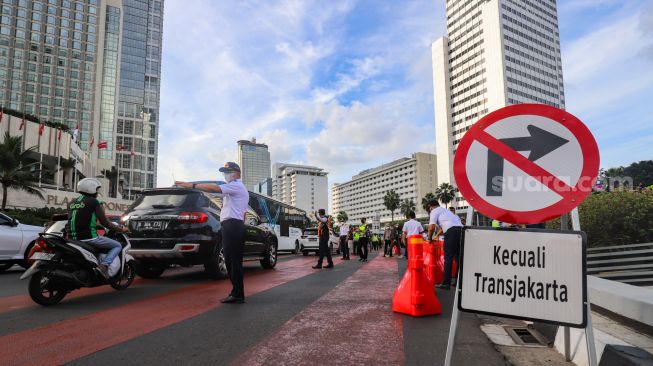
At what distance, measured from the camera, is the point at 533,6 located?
115 metres

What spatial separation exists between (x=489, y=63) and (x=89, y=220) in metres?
115

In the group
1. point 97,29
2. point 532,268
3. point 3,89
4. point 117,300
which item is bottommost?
point 117,300

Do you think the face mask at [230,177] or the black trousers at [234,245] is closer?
the black trousers at [234,245]

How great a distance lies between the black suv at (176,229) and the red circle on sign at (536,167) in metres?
5.73

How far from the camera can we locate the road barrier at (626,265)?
6809 mm

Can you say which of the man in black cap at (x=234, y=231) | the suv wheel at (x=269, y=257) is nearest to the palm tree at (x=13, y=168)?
the suv wheel at (x=269, y=257)

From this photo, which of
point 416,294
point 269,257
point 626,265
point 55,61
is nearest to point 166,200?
point 269,257

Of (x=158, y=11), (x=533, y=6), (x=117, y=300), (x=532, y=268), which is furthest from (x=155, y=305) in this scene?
(x=158, y=11)

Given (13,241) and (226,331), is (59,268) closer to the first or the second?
(226,331)

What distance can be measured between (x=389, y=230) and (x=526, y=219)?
17.8 m

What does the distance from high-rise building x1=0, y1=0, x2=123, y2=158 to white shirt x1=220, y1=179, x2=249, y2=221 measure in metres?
105

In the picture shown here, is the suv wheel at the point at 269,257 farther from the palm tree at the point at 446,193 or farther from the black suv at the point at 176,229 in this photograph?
the palm tree at the point at 446,193

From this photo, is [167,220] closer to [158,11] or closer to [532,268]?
[532,268]

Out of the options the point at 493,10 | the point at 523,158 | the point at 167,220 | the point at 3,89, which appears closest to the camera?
the point at 523,158
